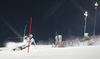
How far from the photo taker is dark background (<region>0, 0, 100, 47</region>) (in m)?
12.9

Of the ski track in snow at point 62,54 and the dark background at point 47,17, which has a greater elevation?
the dark background at point 47,17

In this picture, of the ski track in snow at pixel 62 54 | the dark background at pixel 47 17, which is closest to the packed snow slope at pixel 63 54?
the ski track in snow at pixel 62 54

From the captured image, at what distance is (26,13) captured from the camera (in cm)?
1354

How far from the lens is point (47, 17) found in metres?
13.7

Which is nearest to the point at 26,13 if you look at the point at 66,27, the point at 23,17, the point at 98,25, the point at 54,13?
the point at 23,17

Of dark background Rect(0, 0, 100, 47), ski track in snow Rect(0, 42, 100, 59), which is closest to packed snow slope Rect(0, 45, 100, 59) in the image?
ski track in snow Rect(0, 42, 100, 59)

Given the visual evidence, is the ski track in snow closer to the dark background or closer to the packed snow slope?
the packed snow slope

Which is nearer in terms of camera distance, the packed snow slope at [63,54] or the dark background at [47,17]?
the packed snow slope at [63,54]

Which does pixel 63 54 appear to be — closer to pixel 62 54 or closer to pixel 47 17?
pixel 62 54

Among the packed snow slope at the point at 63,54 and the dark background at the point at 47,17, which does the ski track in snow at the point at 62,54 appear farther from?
the dark background at the point at 47,17

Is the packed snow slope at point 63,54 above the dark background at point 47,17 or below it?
below

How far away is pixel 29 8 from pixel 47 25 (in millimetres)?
2540

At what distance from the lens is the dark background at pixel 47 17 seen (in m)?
12.9

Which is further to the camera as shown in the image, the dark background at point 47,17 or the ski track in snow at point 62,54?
the dark background at point 47,17
